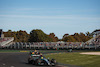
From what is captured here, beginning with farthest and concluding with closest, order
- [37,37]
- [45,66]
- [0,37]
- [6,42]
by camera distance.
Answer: [37,37], [0,37], [6,42], [45,66]

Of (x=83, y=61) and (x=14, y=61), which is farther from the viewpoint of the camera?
(x=14, y=61)

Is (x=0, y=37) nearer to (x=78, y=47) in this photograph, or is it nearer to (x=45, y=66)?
(x=78, y=47)

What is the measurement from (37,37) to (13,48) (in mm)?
48209

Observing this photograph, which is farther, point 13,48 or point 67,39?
point 67,39

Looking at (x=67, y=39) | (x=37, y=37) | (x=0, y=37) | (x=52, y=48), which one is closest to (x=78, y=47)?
(x=52, y=48)

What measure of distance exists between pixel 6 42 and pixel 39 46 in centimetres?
1834

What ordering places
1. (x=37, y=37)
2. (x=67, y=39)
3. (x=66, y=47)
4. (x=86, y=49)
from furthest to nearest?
1. (x=67, y=39)
2. (x=37, y=37)
3. (x=66, y=47)
4. (x=86, y=49)

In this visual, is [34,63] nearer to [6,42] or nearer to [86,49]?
[86,49]

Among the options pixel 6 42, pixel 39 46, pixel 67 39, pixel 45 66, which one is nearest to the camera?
pixel 45 66

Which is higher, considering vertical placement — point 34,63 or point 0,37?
point 0,37

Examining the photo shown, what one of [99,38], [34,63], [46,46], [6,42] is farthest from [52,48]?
[34,63]

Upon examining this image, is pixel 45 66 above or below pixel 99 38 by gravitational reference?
below

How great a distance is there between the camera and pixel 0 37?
3447 inches

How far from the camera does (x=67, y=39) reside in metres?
144
